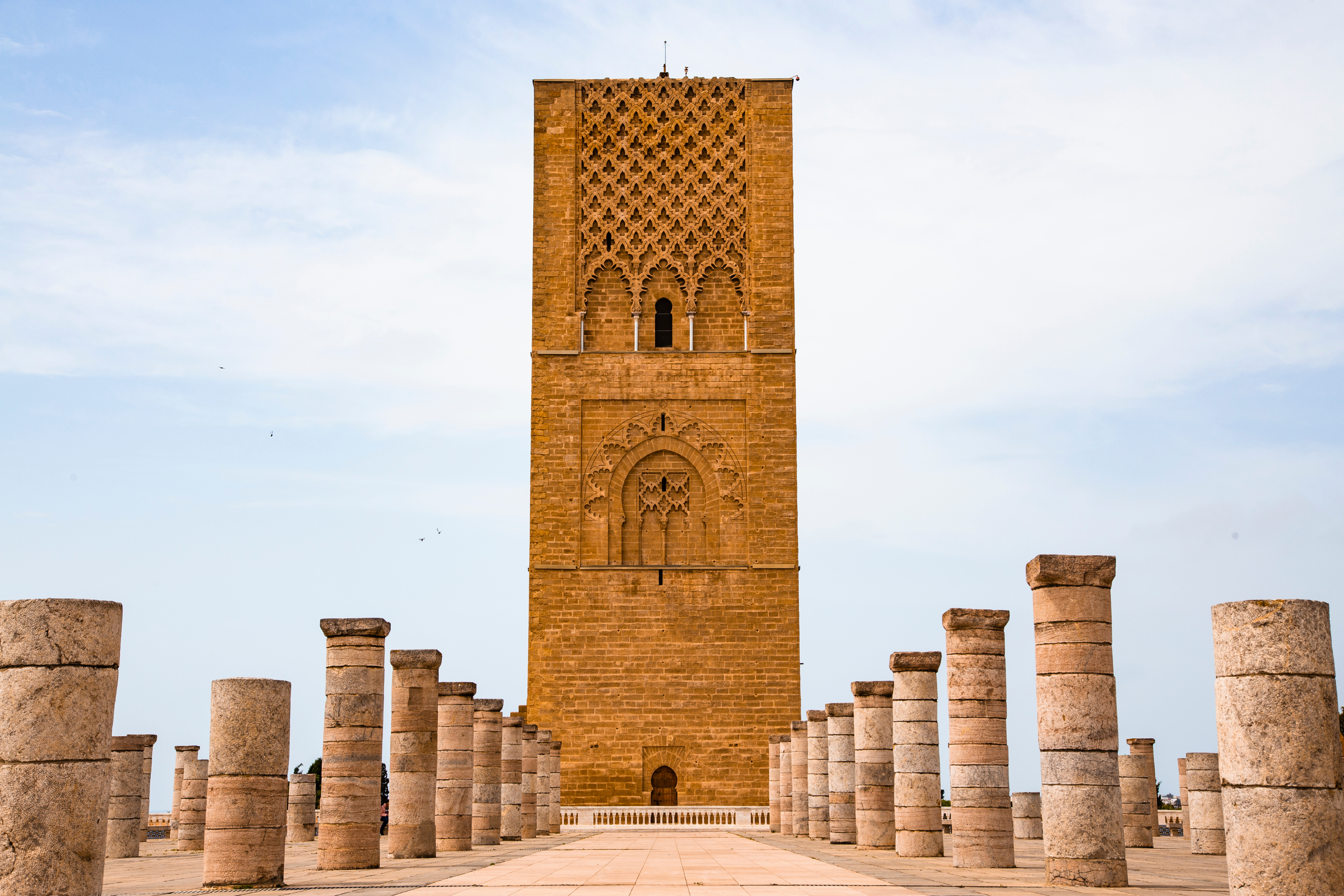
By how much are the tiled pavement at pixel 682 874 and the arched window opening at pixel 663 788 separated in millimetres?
9655

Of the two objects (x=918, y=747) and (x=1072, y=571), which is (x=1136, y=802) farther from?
(x=1072, y=571)

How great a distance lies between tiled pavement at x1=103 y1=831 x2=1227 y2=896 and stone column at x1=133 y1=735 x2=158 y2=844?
2.46m

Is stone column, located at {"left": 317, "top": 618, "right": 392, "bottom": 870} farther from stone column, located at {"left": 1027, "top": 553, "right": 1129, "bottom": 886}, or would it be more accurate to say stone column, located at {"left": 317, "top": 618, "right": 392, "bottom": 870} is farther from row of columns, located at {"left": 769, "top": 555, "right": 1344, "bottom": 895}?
stone column, located at {"left": 1027, "top": 553, "right": 1129, "bottom": 886}

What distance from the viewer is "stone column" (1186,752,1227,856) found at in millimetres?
14430

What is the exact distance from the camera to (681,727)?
2506cm

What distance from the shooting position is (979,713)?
36.8 feet

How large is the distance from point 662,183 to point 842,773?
1491 centimetres

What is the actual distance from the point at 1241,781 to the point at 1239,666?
535 millimetres

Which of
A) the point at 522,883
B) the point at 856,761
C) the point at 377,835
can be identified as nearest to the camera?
the point at 522,883

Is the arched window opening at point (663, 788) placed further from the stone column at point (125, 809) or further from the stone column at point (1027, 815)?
the stone column at point (125, 809)

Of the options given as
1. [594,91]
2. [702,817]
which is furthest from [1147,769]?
[594,91]

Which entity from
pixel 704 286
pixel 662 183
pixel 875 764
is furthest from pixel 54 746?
pixel 662 183

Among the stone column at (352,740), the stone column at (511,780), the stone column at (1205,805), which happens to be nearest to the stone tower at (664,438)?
the stone column at (511,780)

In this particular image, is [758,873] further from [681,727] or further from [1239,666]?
[681,727]
